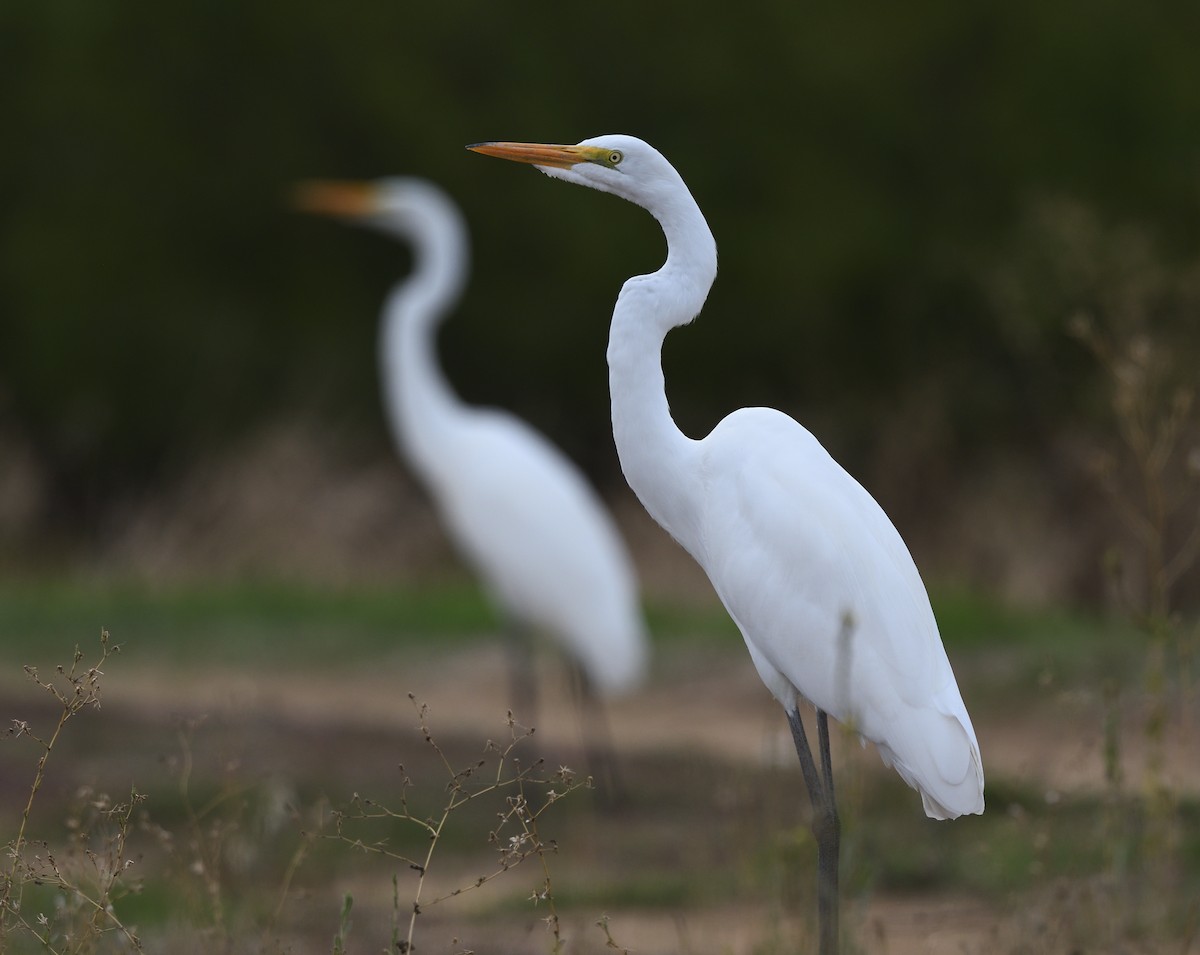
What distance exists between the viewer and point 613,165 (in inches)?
129

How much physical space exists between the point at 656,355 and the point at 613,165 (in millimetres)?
370

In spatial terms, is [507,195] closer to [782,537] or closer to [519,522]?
[519,522]

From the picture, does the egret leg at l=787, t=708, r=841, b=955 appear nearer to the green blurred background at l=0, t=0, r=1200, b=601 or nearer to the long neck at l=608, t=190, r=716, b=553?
the long neck at l=608, t=190, r=716, b=553

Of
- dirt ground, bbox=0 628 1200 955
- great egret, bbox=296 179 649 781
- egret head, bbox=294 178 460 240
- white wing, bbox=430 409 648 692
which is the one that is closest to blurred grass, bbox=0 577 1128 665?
dirt ground, bbox=0 628 1200 955

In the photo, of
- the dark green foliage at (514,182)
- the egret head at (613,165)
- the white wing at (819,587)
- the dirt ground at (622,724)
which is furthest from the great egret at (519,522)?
the dark green foliage at (514,182)

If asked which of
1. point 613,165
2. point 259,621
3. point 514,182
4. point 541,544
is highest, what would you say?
point 613,165

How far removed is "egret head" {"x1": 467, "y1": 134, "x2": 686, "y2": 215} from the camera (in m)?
3.25

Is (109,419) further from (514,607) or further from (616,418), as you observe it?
(616,418)

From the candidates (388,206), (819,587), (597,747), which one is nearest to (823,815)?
(819,587)

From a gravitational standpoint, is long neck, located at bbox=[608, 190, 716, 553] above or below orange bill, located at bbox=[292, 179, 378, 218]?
above

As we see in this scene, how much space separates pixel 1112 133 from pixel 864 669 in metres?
9.91

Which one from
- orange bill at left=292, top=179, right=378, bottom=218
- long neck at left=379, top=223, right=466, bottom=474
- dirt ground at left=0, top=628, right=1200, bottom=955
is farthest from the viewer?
orange bill at left=292, top=179, right=378, bottom=218

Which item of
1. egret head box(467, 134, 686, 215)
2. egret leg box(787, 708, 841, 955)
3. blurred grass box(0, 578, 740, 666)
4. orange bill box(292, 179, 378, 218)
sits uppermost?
egret head box(467, 134, 686, 215)

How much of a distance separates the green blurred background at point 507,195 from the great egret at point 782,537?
333 inches
